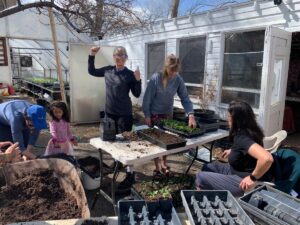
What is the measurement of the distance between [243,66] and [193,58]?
1.62 m

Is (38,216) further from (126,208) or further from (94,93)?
(94,93)

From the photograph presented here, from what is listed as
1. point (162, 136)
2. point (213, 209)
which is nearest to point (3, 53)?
point (162, 136)

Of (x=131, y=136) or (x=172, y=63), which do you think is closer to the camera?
(x=131, y=136)

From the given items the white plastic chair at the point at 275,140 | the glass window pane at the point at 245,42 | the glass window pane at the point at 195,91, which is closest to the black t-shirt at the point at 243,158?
the white plastic chair at the point at 275,140

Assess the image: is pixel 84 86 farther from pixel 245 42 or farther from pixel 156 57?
pixel 245 42

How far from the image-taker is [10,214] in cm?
176

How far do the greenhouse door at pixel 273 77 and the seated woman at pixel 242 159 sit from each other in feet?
8.55

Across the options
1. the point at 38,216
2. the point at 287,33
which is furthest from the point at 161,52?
the point at 38,216

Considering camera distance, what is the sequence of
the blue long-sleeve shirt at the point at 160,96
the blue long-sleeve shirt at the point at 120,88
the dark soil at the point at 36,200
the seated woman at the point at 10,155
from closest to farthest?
the dark soil at the point at 36,200
the seated woman at the point at 10,155
the blue long-sleeve shirt at the point at 160,96
the blue long-sleeve shirt at the point at 120,88

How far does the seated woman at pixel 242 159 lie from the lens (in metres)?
2.15

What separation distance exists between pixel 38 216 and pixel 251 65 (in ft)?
15.5

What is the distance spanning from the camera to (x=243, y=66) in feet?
17.7

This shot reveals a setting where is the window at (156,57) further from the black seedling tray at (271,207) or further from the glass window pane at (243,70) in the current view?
the black seedling tray at (271,207)

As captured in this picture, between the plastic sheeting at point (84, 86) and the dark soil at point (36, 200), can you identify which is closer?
the dark soil at point (36, 200)
